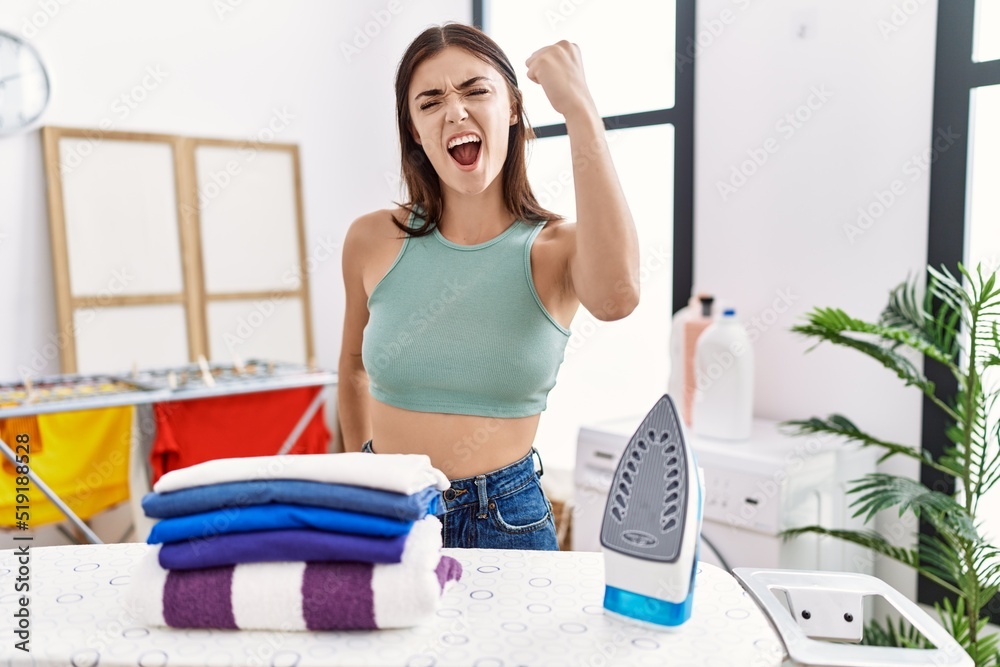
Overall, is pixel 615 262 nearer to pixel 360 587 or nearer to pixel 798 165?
pixel 360 587

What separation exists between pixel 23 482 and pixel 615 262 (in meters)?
2.08

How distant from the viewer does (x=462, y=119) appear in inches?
45.4

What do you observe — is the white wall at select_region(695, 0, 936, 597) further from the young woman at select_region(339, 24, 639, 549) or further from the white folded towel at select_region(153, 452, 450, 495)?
the white folded towel at select_region(153, 452, 450, 495)

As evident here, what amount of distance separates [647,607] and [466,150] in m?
0.70

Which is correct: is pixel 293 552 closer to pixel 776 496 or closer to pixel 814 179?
pixel 776 496

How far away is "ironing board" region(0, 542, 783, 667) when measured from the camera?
0.72 m

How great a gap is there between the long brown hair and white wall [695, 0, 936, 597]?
1.44 m

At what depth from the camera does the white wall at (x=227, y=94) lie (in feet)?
9.96

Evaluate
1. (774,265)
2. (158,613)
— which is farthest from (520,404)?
(774,265)

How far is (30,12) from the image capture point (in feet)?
9.85

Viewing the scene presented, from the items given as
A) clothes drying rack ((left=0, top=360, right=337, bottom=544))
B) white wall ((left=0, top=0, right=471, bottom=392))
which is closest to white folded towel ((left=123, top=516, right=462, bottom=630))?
clothes drying rack ((left=0, top=360, right=337, bottom=544))

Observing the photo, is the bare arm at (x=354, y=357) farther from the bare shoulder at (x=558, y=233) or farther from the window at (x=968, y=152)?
the window at (x=968, y=152)

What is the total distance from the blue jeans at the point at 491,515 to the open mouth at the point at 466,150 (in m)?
0.46

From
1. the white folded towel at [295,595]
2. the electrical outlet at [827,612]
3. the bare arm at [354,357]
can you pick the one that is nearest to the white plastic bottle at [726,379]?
the bare arm at [354,357]
